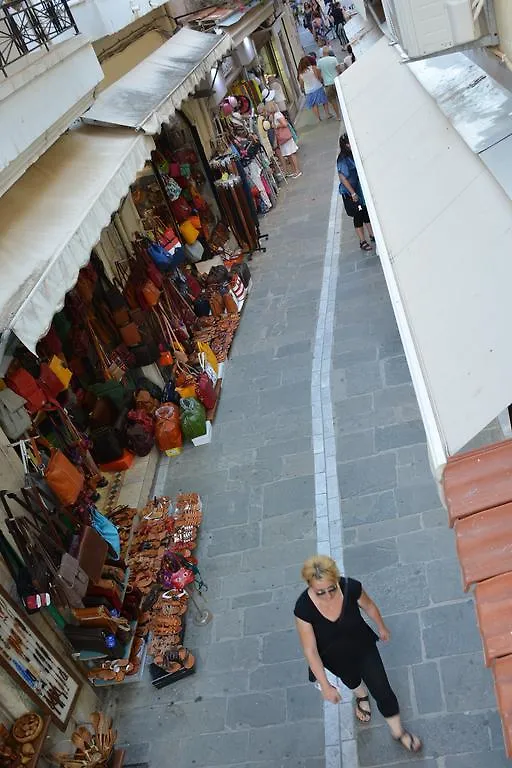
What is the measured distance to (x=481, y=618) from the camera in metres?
3.30

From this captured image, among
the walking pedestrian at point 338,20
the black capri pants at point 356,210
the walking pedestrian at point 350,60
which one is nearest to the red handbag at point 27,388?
the black capri pants at point 356,210

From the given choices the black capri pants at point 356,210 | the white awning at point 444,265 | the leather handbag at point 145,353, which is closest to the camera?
the white awning at point 444,265

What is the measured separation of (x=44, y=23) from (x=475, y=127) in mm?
6104

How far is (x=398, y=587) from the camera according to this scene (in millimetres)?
6824

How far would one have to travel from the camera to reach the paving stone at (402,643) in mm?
6191

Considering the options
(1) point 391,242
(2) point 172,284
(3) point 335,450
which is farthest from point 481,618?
(2) point 172,284

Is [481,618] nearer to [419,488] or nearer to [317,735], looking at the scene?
[317,735]

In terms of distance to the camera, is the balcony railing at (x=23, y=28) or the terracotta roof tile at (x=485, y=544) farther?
the balcony railing at (x=23, y=28)

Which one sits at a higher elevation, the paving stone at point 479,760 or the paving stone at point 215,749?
the paving stone at point 479,760

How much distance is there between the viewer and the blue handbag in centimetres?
774

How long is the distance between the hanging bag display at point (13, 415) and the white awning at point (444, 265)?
12.9 feet

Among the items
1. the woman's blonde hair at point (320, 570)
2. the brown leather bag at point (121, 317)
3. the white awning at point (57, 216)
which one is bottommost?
the brown leather bag at point (121, 317)

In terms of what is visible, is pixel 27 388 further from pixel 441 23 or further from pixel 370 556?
pixel 441 23

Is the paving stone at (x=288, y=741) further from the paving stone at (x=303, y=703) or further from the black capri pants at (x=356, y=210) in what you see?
the black capri pants at (x=356, y=210)
